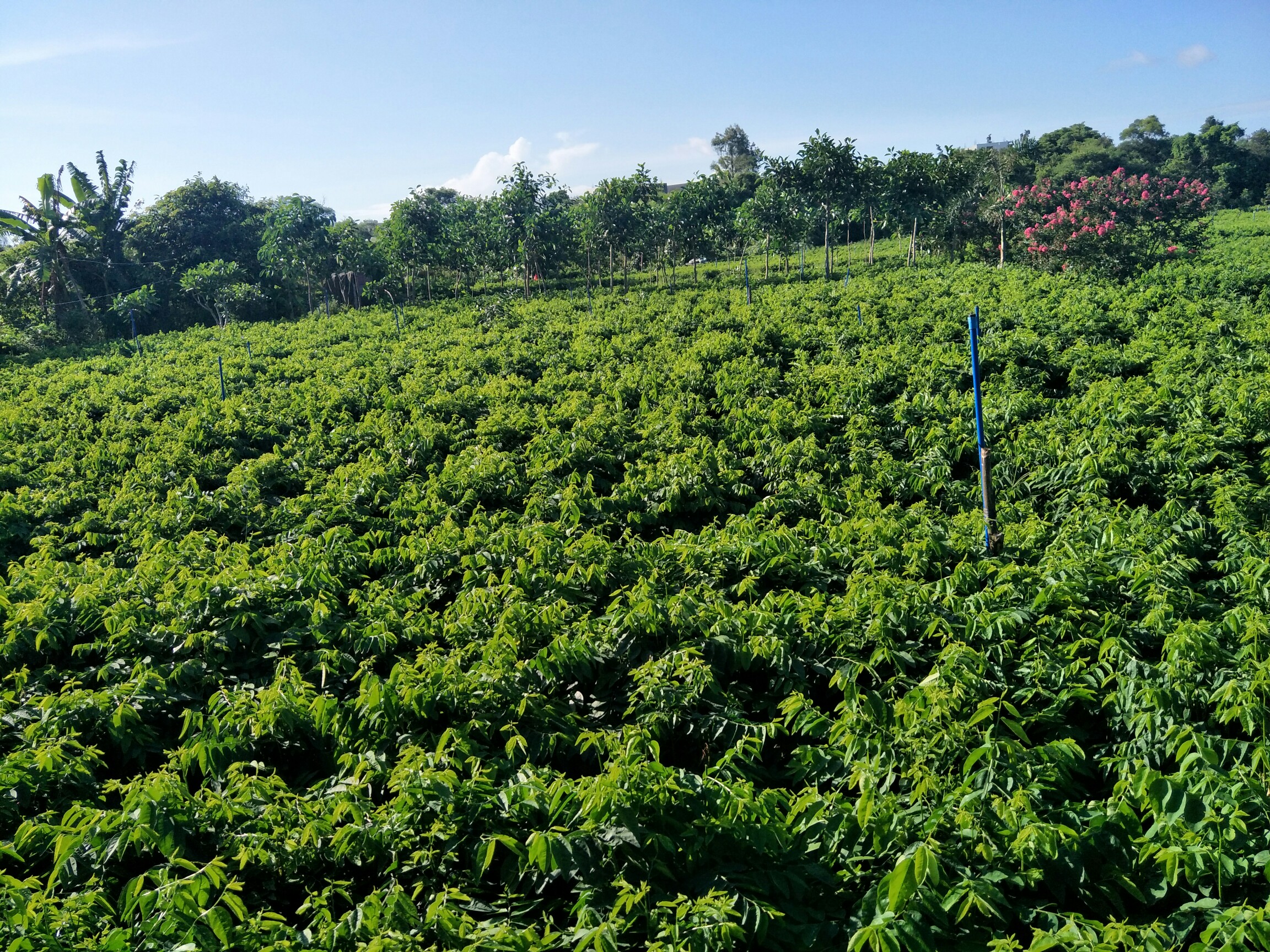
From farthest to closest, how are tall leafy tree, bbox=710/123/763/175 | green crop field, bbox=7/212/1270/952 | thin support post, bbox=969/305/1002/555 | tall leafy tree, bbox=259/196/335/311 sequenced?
1. tall leafy tree, bbox=710/123/763/175
2. tall leafy tree, bbox=259/196/335/311
3. thin support post, bbox=969/305/1002/555
4. green crop field, bbox=7/212/1270/952

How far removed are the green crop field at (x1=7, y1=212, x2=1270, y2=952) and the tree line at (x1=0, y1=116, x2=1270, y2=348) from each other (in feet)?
71.3

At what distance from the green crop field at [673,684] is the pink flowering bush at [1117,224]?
1333 centimetres

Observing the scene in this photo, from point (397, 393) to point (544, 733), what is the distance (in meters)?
11.3

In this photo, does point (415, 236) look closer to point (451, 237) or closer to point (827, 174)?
point (451, 237)

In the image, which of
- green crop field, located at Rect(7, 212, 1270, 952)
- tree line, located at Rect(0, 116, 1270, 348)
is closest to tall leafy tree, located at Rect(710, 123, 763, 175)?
tree line, located at Rect(0, 116, 1270, 348)

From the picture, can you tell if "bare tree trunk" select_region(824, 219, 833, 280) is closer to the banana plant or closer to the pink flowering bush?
the pink flowering bush

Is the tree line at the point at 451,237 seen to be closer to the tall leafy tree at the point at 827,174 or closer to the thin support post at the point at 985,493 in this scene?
the tall leafy tree at the point at 827,174

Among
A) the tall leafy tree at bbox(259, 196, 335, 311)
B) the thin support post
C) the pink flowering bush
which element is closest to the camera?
the thin support post

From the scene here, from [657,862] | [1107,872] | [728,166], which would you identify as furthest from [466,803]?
[728,166]

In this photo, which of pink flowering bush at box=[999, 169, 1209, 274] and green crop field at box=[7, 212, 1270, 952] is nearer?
green crop field at box=[7, 212, 1270, 952]

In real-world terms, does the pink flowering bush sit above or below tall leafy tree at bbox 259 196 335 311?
below

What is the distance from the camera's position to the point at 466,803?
3.90 metres

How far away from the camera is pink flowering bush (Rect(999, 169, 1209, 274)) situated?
76.0 ft

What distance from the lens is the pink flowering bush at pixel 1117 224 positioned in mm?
23172
